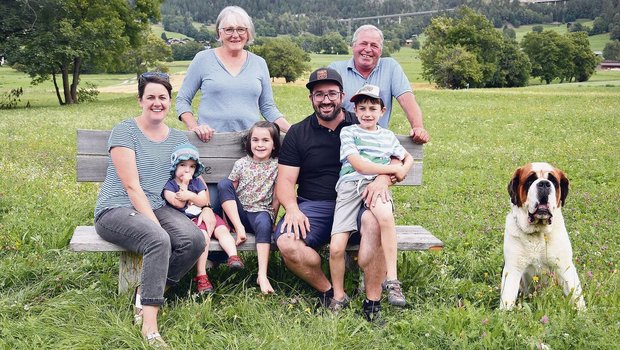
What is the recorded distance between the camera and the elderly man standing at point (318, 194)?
15.9 feet

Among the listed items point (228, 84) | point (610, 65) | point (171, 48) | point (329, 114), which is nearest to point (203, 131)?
point (228, 84)

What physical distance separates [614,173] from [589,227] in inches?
172

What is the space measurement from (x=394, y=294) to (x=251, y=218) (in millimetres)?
1407

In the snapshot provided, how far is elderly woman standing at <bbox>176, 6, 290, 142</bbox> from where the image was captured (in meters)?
5.73

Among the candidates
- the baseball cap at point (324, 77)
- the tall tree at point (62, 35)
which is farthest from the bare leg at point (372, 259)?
the tall tree at point (62, 35)

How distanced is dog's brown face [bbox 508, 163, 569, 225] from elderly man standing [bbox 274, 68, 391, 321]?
98cm

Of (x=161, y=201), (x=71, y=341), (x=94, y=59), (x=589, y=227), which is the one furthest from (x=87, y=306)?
(x=94, y=59)

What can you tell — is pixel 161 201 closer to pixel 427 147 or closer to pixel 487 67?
pixel 427 147

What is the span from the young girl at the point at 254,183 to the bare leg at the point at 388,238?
964mm

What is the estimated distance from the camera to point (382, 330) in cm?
451

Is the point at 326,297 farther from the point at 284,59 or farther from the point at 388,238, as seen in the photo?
the point at 284,59

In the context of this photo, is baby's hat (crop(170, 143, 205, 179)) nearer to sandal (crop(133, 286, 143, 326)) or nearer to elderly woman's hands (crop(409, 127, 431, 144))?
sandal (crop(133, 286, 143, 326))

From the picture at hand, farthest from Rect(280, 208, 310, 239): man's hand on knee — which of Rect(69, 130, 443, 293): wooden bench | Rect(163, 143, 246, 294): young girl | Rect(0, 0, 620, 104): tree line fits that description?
Rect(0, 0, 620, 104): tree line

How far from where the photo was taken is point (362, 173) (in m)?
5.02
